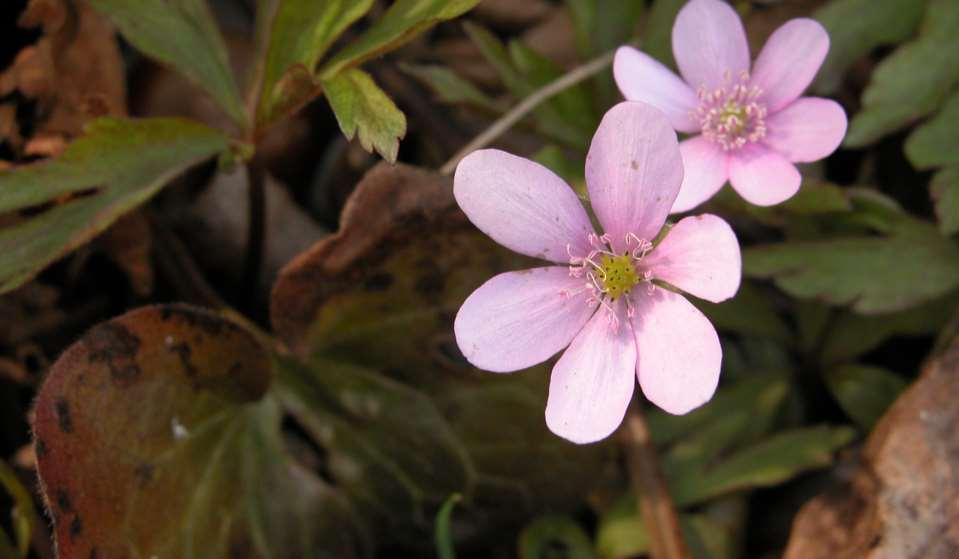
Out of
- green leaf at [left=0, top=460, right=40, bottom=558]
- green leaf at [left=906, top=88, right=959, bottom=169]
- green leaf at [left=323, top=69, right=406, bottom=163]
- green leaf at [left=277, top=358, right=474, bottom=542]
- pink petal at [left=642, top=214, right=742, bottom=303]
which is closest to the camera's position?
pink petal at [left=642, top=214, right=742, bottom=303]

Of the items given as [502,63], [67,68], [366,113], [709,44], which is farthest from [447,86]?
[67,68]

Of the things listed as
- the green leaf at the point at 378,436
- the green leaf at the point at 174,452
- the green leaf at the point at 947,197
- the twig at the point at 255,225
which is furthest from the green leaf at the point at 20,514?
the green leaf at the point at 947,197

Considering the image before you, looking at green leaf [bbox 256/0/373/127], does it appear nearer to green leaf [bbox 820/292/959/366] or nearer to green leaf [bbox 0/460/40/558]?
green leaf [bbox 0/460/40/558]

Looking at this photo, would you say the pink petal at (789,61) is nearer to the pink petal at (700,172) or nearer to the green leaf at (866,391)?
the pink petal at (700,172)

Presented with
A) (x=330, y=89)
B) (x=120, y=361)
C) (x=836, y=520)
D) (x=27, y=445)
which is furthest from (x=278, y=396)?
(x=836, y=520)

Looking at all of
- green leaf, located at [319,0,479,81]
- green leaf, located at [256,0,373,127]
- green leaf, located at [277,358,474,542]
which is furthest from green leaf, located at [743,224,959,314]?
green leaf, located at [256,0,373,127]

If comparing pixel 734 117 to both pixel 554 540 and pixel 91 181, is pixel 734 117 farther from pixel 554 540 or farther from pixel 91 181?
pixel 91 181

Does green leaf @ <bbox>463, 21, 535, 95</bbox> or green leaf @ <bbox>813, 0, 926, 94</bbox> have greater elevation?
green leaf @ <bbox>463, 21, 535, 95</bbox>
